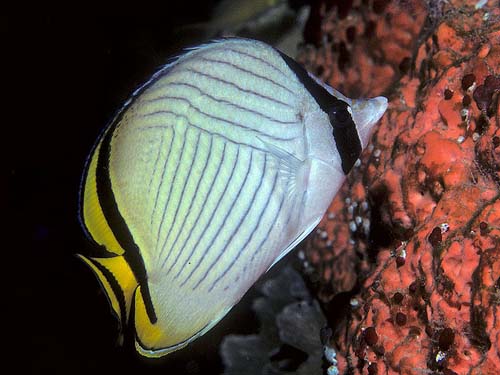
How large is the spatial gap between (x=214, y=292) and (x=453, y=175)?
0.96m

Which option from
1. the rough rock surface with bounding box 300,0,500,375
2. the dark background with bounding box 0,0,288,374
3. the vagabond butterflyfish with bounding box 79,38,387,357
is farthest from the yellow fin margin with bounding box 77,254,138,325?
the dark background with bounding box 0,0,288,374

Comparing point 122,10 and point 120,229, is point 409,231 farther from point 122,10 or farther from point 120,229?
point 122,10

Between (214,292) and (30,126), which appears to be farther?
(30,126)

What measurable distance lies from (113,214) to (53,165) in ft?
5.71

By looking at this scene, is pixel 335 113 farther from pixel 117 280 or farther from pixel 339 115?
pixel 117 280

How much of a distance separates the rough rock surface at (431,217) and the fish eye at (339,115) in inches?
20.7

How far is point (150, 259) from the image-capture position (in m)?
1.24

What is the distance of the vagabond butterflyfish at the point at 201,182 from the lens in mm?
1229

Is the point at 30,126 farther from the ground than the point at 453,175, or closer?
farther from the ground

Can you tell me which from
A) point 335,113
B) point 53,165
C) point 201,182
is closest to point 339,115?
point 335,113

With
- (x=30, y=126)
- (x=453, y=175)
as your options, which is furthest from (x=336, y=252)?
(x=30, y=126)

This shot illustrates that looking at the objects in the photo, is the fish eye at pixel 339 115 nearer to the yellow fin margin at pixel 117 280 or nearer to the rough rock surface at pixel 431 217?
the rough rock surface at pixel 431 217

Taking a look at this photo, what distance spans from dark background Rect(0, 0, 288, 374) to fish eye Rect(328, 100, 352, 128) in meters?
1.73

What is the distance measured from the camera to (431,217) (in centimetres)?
166
